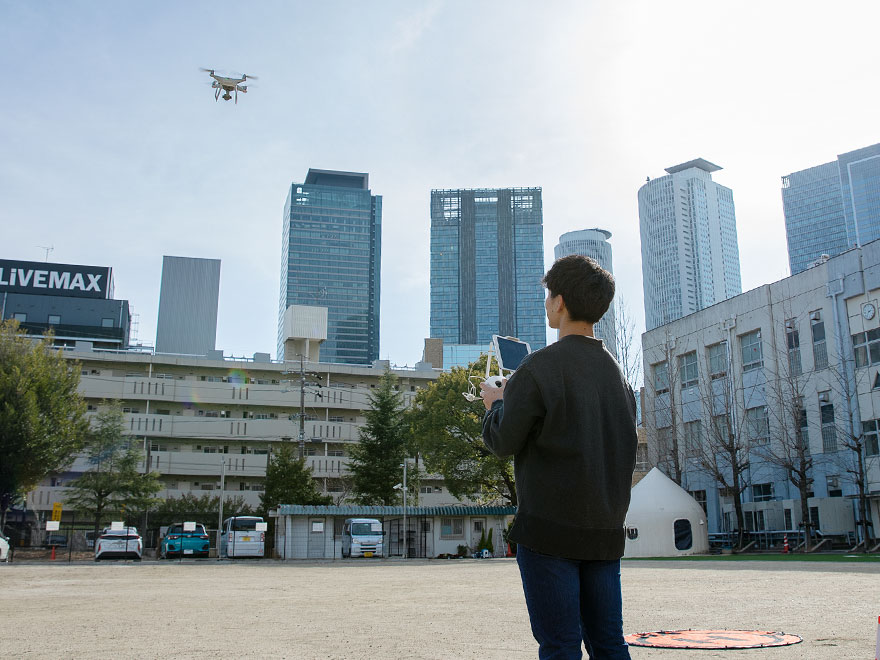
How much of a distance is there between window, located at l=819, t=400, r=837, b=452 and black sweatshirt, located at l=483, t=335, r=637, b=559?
3583 cm

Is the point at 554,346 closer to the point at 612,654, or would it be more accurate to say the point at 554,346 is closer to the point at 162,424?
the point at 612,654

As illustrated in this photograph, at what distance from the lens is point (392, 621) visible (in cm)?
831

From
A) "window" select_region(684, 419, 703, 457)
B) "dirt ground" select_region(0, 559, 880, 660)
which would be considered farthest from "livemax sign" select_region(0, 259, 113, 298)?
"dirt ground" select_region(0, 559, 880, 660)

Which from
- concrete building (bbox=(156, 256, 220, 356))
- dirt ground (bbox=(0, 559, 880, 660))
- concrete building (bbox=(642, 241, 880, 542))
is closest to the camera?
dirt ground (bbox=(0, 559, 880, 660))

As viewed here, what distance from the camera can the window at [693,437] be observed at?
137 ft

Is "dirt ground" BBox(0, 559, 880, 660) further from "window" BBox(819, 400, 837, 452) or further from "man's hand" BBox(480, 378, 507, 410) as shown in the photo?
"window" BBox(819, 400, 837, 452)

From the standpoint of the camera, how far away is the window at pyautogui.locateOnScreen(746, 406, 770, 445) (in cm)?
3844

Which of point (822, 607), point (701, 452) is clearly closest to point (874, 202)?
point (701, 452)

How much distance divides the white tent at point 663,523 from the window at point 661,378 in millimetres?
11797

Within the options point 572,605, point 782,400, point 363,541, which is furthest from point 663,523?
point 572,605

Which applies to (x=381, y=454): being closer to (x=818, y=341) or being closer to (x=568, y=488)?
(x=818, y=341)

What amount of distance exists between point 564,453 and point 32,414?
37.9m

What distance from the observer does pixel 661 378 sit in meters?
47.9

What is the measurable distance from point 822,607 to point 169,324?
165 m
